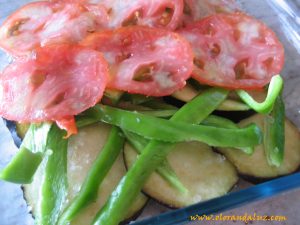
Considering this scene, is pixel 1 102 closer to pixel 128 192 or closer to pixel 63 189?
pixel 63 189

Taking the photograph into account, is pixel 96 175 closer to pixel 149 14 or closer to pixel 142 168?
pixel 142 168

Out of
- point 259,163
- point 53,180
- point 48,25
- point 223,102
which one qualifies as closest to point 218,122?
point 223,102

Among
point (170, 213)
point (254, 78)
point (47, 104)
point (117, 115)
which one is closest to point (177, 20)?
point (254, 78)

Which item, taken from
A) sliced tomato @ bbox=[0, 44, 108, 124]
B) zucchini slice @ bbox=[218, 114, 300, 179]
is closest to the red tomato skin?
sliced tomato @ bbox=[0, 44, 108, 124]

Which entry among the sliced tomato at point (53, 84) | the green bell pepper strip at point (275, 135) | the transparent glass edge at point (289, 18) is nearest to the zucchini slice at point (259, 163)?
the green bell pepper strip at point (275, 135)

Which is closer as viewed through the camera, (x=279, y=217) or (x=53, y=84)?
(x=53, y=84)

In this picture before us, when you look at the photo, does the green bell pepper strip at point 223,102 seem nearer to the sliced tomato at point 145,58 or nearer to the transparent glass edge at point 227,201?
the sliced tomato at point 145,58

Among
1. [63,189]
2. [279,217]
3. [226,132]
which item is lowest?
[279,217]
